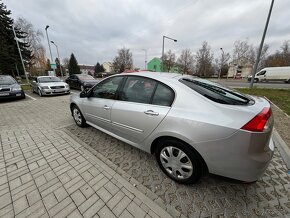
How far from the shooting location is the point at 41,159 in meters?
2.76

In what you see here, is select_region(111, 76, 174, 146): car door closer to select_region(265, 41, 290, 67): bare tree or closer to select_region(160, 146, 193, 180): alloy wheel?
select_region(160, 146, 193, 180): alloy wheel

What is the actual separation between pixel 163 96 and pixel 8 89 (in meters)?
9.72

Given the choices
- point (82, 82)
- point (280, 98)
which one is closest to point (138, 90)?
point (280, 98)

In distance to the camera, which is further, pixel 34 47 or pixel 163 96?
pixel 34 47

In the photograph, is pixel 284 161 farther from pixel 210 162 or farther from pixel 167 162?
pixel 167 162

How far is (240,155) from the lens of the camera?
1596 millimetres

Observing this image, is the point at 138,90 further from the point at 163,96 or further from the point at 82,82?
the point at 82,82

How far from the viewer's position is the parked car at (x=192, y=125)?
159 cm

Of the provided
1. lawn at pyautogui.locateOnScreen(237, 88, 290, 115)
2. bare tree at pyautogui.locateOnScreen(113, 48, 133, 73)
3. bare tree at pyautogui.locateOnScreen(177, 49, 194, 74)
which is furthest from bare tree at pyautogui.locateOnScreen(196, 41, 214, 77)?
lawn at pyautogui.locateOnScreen(237, 88, 290, 115)

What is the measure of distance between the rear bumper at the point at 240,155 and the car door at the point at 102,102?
1.94 metres

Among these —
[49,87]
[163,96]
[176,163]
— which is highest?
[163,96]

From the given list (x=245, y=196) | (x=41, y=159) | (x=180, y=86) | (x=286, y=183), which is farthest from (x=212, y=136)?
(x=41, y=159)

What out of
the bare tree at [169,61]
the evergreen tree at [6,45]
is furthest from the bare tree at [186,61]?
the evergreen tree at [6,45]

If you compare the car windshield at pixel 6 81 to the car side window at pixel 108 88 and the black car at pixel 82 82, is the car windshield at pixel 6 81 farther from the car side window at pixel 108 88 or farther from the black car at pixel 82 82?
the car side window at pixel 108 88
